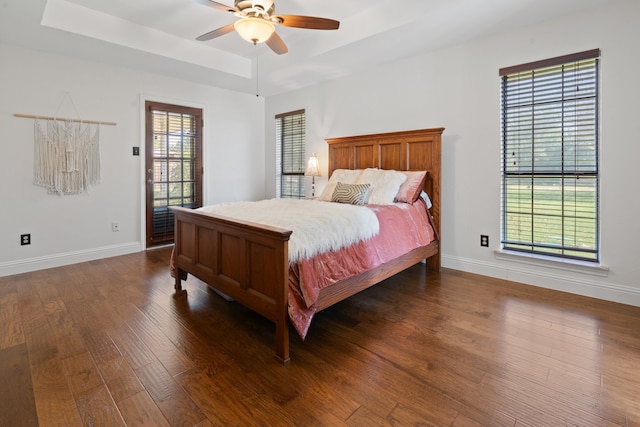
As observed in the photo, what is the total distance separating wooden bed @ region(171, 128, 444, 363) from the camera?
192cm

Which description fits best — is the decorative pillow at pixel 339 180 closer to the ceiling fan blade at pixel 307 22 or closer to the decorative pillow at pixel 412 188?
the decorative pillow at pixel 412 188

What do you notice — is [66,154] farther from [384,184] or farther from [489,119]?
[489,119]

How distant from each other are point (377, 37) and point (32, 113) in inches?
152

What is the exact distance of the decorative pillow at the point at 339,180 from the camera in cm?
369

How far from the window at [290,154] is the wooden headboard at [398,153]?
3.19 feet

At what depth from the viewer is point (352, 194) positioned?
11.1ft

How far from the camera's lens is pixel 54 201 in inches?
150

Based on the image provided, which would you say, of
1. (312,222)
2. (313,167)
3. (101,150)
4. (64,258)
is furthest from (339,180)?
(64,258)

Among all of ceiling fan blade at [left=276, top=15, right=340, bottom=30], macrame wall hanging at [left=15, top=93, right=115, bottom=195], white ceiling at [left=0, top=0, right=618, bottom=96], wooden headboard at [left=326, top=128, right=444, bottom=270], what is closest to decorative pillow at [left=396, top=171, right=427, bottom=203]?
wooden headboard at [left=326, top=128, right=444, bottom=270]

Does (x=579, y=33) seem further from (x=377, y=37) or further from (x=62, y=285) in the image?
(x=62, y=285)

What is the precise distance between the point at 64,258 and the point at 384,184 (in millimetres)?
3871

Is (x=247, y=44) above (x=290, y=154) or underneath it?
above

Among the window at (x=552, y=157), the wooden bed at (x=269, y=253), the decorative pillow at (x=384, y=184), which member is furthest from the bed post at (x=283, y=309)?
the window at (x=552, y=157)

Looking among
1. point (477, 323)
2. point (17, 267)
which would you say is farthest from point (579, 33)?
point (17, 267)
